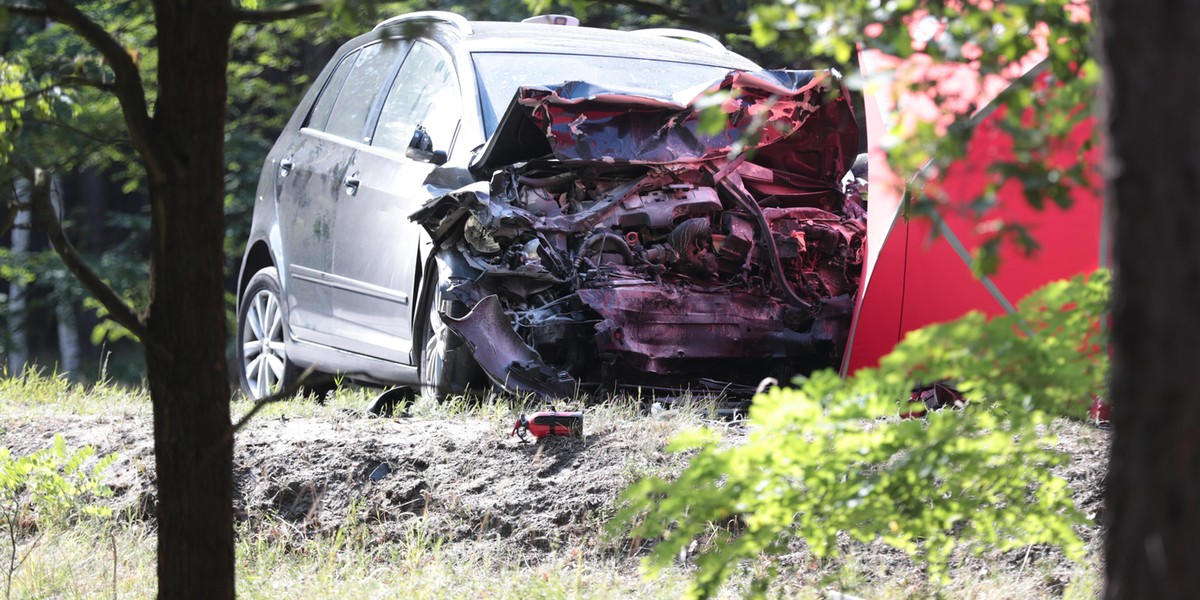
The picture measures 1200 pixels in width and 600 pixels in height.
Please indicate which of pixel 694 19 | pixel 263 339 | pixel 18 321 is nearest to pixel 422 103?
pixel 263 339

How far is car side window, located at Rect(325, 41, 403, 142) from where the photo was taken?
7641 mm

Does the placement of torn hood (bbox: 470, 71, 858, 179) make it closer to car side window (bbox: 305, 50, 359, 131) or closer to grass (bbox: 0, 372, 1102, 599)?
grass (bbox: 0, 372, 1102, 599)

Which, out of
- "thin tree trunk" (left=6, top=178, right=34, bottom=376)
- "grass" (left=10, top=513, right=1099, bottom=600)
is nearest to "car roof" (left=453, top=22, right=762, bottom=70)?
"grass" (left=10, top=513, right=1099, bottom=600)

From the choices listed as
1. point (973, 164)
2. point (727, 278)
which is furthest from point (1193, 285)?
point (727, 278)

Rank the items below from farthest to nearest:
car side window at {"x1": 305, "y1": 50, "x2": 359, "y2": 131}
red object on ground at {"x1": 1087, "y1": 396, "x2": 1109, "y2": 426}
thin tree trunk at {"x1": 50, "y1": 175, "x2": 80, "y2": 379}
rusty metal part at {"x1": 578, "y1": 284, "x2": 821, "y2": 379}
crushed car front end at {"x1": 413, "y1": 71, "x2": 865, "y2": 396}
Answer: thin tree trunk at {"x1": 50, "y1": 175, "x2": 80, "y2": 379} < car side window at {"x1": 305, "y1": 50, "x2": 359, "y2": 131} < rusty metal part at {"x1": 578, "y1": 284, "x2": 821, "y2": 379} < crushed car front end at {"x1": 413, "y1": 71, "x2": 865, "y2": 396} < red object on ground at {"x1": 1087, "y1": 396, "x2": 1109, "y2": 426}

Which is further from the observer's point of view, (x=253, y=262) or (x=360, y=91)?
(x=253, y=262)

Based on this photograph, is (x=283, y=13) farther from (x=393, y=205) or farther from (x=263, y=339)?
(x=263, y=339)

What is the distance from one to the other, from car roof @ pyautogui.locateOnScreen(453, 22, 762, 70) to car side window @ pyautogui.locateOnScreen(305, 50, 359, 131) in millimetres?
1026

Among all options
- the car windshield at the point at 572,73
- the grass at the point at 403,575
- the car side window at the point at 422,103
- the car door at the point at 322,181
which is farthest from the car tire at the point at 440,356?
the grass at the point at 403,575

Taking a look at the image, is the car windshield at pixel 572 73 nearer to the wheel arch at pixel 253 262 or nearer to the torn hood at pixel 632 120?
the torn hood at pixel 632 120

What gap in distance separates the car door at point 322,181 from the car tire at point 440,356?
1.03 meters

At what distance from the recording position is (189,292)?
2805 mm

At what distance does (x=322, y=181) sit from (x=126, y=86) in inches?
194

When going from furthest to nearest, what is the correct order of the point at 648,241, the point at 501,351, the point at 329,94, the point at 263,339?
the point at 263,339
the point at 329,94
the point at 648,241
the point at 501,351
